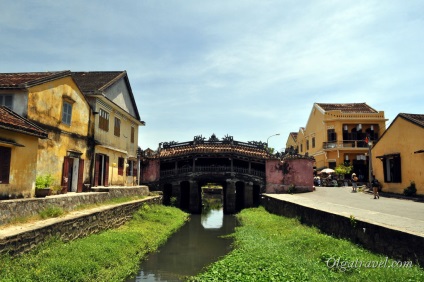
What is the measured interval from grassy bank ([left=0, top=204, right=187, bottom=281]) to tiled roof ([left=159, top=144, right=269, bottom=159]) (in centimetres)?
1475

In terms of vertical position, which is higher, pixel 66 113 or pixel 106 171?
pixel 66 113

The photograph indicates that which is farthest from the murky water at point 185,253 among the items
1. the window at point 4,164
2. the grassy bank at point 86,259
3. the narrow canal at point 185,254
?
the window at point 4,164

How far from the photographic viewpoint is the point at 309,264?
29.6 feet

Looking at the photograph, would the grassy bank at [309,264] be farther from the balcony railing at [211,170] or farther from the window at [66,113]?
the balcony railing at [211,170]

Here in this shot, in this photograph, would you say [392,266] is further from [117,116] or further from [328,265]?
[117,116]

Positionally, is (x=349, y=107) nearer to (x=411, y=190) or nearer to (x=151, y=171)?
(x=411, y=190)

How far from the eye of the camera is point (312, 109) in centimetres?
4244

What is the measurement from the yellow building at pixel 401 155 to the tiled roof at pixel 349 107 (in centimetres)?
1270

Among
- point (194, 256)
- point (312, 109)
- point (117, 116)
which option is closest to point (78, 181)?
point (117, 116)

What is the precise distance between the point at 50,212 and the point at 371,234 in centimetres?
1059

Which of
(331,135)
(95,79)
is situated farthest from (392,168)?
(95,79)

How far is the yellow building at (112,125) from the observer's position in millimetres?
19484

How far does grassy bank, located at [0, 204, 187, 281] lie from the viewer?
25.1ft

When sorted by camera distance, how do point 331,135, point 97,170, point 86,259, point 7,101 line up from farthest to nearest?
point 331,135 → point 97,170 → point 7,101 → point 86,259
